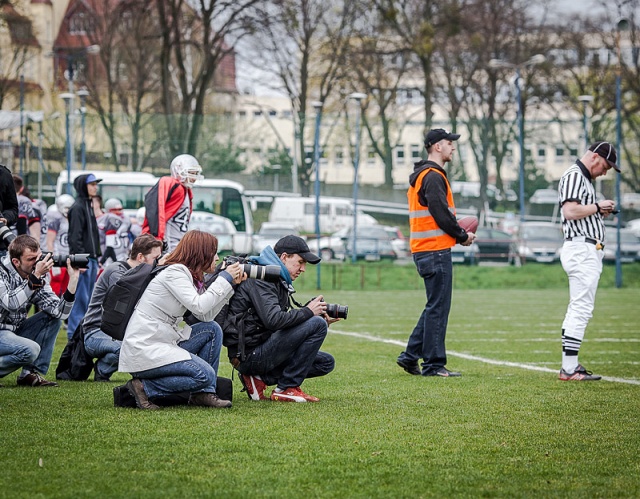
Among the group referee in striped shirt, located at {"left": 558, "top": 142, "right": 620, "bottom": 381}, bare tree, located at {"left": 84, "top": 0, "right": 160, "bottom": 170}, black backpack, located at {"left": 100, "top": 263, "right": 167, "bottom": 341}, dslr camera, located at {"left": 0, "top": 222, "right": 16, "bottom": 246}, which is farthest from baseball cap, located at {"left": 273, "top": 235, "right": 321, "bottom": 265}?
bare tree, located at {"left": 84, "top": 0, "right": 160, "bottom": 170}

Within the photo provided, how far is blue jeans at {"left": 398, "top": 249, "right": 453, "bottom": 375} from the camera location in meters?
9.91

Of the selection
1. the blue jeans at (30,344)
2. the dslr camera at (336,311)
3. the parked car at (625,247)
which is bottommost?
the parked car at (625,247)

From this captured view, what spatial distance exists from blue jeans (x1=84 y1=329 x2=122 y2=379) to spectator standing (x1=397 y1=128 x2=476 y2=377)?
2596mm

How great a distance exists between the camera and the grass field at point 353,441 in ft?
16.9

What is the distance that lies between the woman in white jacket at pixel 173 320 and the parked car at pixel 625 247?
101 ft

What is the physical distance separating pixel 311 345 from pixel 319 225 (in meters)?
25.2

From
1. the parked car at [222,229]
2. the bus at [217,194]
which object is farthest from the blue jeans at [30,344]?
the parked car at [222,229]

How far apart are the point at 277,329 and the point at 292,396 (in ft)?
1.85

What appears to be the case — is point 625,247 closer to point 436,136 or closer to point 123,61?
point 123,61

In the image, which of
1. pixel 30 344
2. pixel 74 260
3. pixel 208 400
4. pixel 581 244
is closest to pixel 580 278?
pixel 581 244

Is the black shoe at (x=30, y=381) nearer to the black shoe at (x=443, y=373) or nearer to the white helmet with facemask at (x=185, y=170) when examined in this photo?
the white helmet with facemask at (x=185, y=170)

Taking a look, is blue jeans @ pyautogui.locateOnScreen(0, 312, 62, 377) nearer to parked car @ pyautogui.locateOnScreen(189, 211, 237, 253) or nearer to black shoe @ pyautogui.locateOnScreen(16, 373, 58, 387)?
black shoe @ pyautogui.locateOnScreen(16, 373, 58, 387)

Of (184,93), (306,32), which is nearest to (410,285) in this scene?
(184,93)

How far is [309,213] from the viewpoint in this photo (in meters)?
33.6
